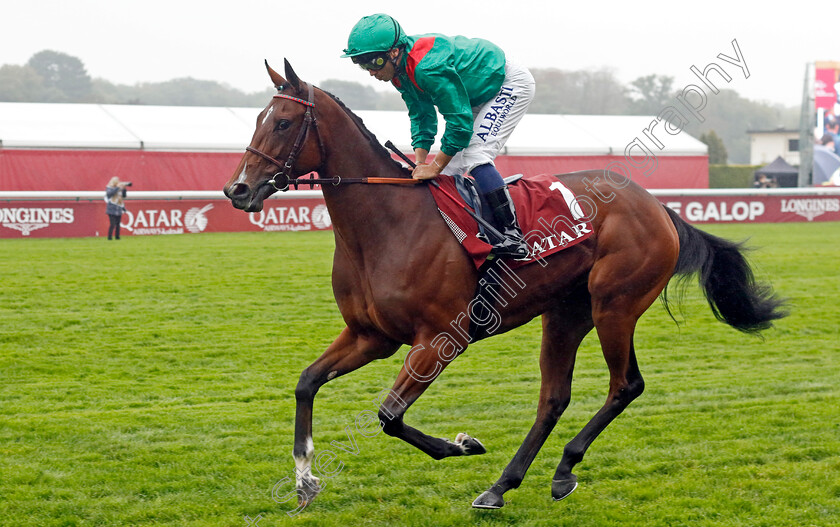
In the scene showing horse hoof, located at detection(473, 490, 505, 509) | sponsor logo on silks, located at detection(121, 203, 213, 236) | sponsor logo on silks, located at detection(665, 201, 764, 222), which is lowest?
sponsor logo on silks, located at detection(665, 201, 764, 222)

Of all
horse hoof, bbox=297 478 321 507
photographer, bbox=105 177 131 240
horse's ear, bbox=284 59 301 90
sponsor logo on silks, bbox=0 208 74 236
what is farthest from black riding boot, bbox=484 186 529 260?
sponsor logo on silks, bbox=0 208 74 236

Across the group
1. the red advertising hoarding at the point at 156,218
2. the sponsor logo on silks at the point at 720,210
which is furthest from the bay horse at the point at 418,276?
the sponsor logo on silks at the point at 720,210

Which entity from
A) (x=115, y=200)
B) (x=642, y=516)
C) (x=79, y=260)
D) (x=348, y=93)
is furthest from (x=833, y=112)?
(x=348, y=93)

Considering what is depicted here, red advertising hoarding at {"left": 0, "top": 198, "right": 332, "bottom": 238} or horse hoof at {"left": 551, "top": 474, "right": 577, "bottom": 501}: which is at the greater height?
horse hoof at {"left": 551, "top": 474, "right": 577, "bottom": 501}

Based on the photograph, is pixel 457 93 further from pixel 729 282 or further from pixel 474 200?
Result: pixel 729 282

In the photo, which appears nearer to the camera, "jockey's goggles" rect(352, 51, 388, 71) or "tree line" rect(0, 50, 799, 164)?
"jockey's goggles" rect(352, 51, 388, 71)

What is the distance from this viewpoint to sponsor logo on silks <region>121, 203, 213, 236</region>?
18719mm

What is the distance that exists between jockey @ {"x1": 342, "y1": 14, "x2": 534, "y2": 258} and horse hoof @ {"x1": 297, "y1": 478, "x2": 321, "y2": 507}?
1267mm

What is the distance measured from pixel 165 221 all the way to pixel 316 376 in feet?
52.8

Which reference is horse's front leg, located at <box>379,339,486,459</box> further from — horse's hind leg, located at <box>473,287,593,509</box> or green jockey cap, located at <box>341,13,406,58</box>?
green jockey cap, located at <box>341,13,406,58</box>

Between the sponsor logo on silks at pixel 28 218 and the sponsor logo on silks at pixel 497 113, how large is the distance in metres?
15.5

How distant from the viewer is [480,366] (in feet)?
23.7

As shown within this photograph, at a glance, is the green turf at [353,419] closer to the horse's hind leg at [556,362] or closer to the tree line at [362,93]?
the horse's hind leg at [556,362]

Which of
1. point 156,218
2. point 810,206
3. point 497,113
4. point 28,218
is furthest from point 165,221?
point 810,206
